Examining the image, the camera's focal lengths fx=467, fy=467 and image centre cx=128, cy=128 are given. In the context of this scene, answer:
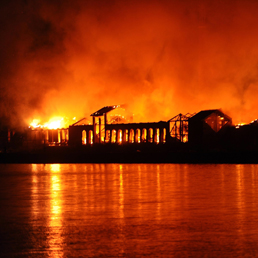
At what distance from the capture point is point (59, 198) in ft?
49.4

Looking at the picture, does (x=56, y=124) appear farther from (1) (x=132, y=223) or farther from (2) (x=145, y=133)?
(1) (x=132, y=223)

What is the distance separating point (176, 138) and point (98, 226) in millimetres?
43194

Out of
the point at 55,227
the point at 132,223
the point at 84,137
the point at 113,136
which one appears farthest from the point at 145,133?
the point at 55,227

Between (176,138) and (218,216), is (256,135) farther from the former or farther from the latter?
(218,216)

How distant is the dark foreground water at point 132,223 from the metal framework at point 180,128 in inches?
1402

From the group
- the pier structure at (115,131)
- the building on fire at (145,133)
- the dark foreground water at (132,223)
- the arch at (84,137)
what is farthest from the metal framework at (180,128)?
the dark foreground water at (132,223)

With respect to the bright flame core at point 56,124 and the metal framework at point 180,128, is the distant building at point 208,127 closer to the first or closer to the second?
the metal framework at point 180,128

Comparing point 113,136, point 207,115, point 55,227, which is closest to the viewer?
point 55,227

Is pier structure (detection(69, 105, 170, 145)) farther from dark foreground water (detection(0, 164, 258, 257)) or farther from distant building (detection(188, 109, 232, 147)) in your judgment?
dark foreground water (detection(0, 164, 258, 257))

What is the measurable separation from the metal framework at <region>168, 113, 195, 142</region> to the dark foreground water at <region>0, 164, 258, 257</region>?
35.6 meters

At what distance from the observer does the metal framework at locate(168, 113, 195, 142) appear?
52750mm

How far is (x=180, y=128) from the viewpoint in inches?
2083

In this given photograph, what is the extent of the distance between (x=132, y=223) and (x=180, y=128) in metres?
43.3

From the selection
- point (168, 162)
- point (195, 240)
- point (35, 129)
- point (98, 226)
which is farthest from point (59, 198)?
point (35, 129)
